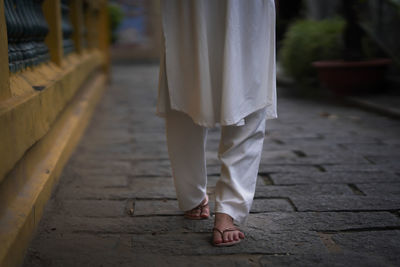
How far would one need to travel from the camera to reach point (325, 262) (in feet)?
5.58

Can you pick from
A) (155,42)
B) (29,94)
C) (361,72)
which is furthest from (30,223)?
(155,42)

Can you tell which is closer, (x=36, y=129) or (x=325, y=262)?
(x=325, y=262)

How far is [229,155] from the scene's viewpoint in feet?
6.23

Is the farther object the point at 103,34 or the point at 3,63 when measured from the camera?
the point at 103,34

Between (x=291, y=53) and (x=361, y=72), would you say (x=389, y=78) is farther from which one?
(x=291, y=53)

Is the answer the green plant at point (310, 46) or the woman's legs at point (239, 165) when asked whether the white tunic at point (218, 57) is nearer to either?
the woman's legs at point (239, 165)

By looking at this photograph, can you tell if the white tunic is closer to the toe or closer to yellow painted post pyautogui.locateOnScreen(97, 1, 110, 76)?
the toe

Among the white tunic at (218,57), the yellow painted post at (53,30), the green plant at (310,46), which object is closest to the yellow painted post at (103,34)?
the green plant at (310,46)

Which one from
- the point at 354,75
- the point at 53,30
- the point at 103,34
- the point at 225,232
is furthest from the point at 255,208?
the point at 103,34

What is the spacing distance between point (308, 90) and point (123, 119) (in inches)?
131

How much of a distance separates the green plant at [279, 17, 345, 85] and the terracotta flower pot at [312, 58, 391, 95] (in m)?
0.58

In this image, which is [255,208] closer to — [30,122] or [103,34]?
[30,122]

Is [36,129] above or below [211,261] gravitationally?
above

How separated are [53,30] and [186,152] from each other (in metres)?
1.84
